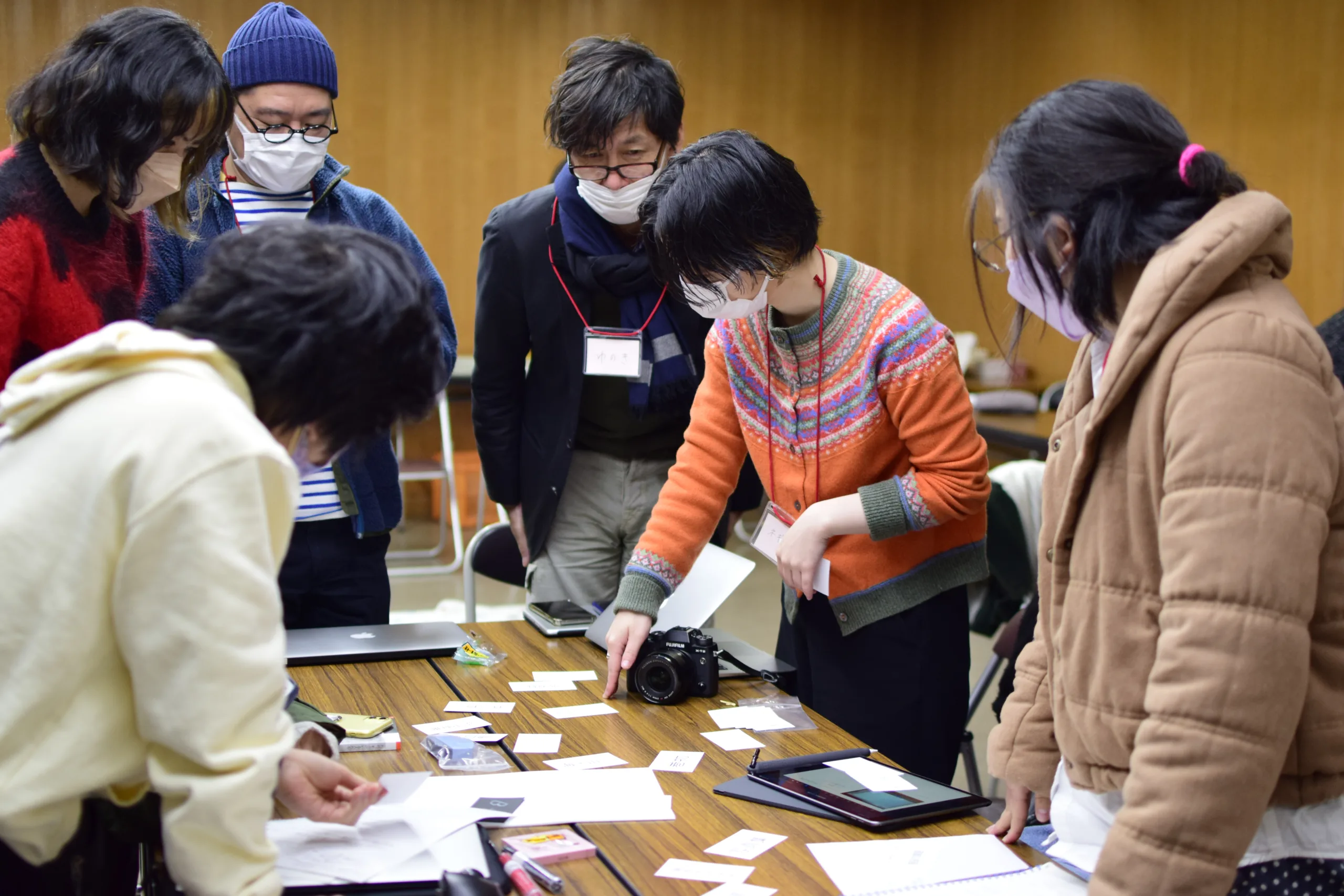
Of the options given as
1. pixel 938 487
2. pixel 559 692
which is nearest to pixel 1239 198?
pixel 938 487

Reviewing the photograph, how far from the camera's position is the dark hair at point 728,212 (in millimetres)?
1821

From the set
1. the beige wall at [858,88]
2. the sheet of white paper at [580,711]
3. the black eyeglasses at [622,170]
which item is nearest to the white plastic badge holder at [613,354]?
the black eyeglasses at [622,170]

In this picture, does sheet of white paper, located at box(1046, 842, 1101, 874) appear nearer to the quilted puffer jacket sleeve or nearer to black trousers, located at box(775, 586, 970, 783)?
the quilted puffer jacket sleeve

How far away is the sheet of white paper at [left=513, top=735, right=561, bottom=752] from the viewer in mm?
1699

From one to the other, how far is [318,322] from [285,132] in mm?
1485

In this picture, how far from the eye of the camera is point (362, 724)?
1730 millimetres

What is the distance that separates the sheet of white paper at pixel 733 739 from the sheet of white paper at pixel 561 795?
0.51 feet

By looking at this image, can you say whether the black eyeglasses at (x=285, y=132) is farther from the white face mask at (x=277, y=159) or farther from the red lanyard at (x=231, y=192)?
the red lanyard at (x=231, y=192)

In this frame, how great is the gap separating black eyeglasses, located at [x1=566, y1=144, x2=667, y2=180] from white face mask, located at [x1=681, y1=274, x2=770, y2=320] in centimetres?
59

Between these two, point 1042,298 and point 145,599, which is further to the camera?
point 1042,298

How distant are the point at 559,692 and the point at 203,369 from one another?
107 centimetres

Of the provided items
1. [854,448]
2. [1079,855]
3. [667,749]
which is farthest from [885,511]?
[1079,855]

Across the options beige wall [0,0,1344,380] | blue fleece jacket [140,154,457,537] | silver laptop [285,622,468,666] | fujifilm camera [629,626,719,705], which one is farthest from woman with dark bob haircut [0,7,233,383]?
beige wall [0,0,1344,380]

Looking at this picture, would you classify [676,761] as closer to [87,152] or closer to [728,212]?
[728,212]
